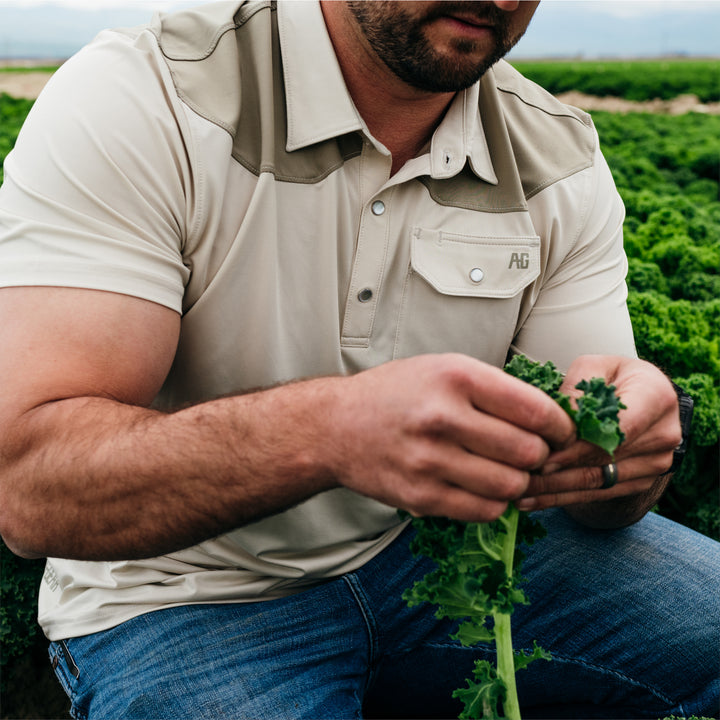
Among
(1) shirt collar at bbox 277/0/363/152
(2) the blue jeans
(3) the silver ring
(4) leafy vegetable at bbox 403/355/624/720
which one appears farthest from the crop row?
(4) leafy vegetable at bbox 403/355/624/720

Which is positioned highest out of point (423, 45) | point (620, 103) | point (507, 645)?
point (423, 45)

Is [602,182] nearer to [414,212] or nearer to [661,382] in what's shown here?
[414,212]

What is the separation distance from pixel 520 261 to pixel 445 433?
45.9 inches

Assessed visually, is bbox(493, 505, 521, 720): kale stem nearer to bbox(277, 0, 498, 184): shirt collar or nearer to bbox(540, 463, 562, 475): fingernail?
bbox(540, 463, 562, 475): fingernail

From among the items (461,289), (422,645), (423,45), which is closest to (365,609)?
(422,645)

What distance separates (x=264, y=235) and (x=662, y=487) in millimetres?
1421

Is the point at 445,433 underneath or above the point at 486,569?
above

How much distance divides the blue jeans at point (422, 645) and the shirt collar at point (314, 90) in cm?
121

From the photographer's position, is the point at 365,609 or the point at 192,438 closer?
the point at 192,438

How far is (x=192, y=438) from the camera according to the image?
74.5 inches

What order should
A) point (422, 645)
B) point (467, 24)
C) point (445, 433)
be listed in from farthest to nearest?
point (422, 645) → point (467, 24) → point (445, 433)

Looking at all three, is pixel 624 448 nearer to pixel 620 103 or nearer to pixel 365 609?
pixel 365 609

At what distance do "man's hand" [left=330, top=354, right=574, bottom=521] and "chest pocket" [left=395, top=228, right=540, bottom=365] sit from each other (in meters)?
0.86

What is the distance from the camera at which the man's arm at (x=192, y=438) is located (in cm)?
161
